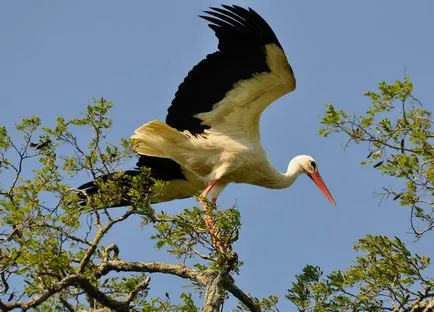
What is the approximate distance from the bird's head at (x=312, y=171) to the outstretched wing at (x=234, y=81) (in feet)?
4.55

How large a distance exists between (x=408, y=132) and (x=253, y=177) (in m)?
3.72

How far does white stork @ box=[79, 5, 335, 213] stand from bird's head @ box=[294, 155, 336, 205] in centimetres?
80

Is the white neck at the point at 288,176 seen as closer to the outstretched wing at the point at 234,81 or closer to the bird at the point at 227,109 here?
the bird at the point at 227,109

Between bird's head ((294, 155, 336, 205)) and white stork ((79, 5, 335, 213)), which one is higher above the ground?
bird's head ((294, 155, 336, 205))

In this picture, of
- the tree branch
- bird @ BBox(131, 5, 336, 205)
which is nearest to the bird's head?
bird @ BBox(131, 5, 336, 205)

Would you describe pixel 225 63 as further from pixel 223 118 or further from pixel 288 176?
pixel 288 176

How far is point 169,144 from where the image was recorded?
10938mm

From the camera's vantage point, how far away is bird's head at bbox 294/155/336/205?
1238 centimetres

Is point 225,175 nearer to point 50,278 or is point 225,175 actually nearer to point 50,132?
point 50,132

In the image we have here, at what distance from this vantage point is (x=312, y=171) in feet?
40.9

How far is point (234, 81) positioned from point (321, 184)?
2.58 metres

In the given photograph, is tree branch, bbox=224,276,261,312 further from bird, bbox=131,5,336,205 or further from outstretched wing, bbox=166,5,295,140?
outstretched wing, bbox=166,5,295,140

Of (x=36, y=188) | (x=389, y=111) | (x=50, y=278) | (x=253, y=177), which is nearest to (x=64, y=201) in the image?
(x=36, y=188)

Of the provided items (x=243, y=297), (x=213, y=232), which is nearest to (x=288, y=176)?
(x=243, y=297)
